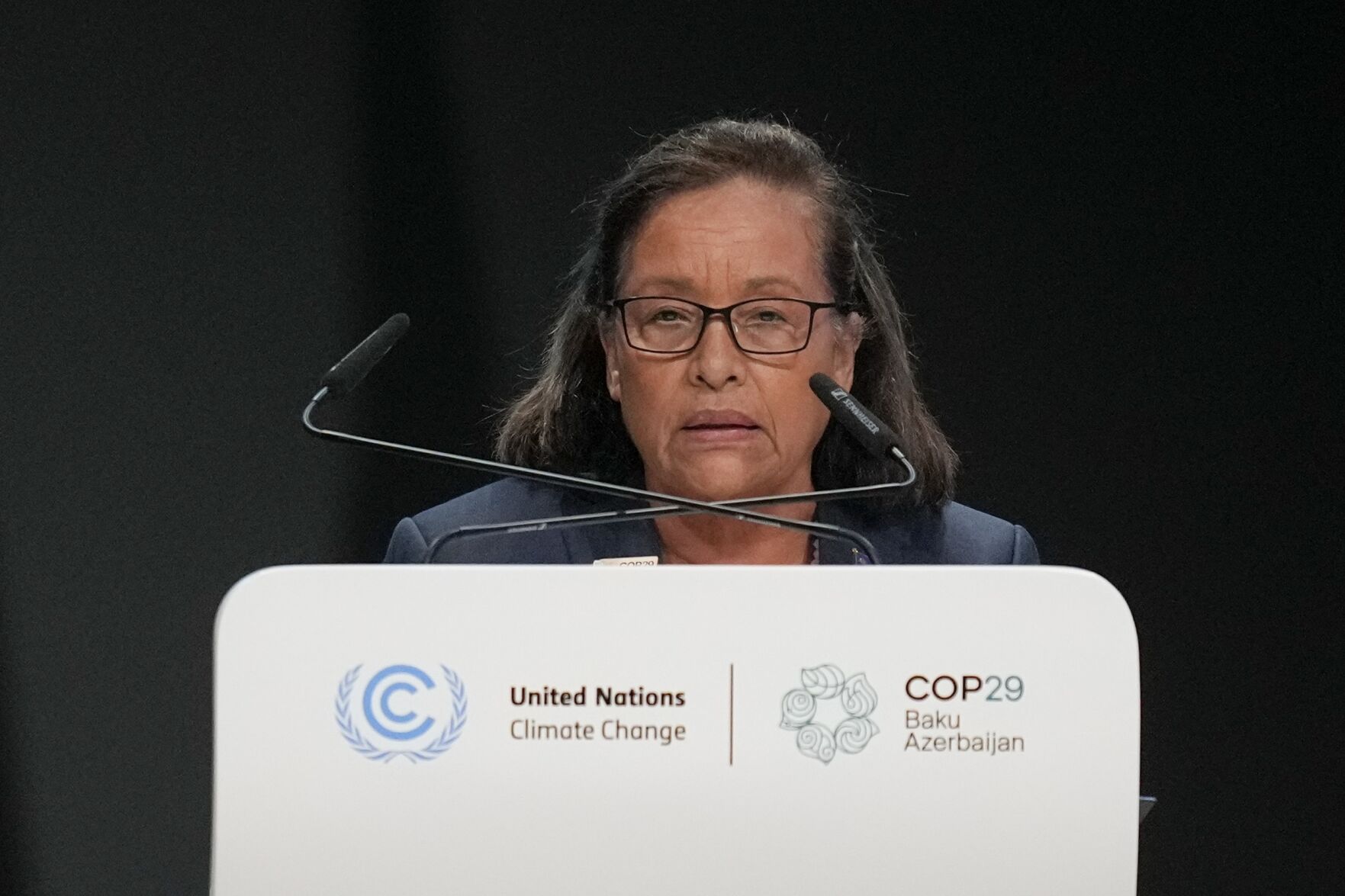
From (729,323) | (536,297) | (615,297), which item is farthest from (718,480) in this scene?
(536,297)

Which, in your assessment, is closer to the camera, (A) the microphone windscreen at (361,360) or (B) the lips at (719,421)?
(A) the microphone windscreen at (361,360)

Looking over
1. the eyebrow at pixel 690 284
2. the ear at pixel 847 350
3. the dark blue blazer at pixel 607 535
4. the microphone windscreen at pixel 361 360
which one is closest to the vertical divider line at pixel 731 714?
the microphone windscreen at pixel 361 360

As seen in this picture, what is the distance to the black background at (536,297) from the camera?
2.37 m

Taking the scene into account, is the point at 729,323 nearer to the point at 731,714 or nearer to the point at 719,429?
the point at 719,429

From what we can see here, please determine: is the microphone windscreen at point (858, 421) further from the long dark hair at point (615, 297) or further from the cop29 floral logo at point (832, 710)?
the long dark hair at point (615, 297)

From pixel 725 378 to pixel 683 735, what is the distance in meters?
0.83

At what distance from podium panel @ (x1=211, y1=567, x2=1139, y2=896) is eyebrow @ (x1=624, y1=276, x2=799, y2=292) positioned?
840mm

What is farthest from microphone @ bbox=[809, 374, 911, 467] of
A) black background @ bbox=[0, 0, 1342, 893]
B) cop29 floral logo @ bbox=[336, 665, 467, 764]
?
black background @ bbox=[0, 0, 1342, 893]

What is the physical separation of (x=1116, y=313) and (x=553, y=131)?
0.87 m

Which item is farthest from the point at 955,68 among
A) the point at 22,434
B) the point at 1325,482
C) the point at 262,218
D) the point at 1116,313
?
the point at 22,434

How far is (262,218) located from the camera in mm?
2420

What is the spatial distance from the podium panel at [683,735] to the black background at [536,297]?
1.40m

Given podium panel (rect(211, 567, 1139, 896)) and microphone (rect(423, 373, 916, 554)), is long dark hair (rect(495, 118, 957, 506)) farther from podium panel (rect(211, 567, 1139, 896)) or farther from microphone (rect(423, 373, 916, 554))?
podium panel (rect(211, 567, 1139, 896))

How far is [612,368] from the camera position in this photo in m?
1.98
